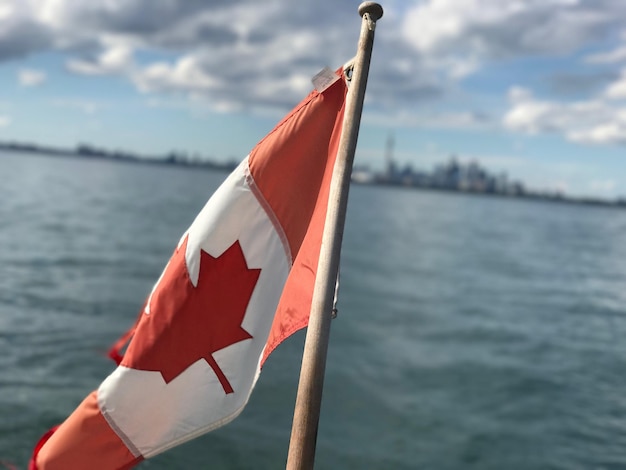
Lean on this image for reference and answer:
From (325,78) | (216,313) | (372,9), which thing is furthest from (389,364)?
(372,9)

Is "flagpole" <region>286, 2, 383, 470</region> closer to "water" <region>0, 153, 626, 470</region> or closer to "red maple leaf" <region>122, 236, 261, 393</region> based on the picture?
"red maple leaf" <region>122, 236, 261, 393</region>

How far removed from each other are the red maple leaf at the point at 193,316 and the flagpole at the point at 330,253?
703mm

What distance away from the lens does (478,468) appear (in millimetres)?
11234

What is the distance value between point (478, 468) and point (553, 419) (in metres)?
3.93

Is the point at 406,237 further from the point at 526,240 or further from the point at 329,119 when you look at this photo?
the point at 329,119

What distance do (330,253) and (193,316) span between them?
109 cm

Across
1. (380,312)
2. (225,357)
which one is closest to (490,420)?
(380,312)

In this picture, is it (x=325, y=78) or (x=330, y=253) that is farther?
(x=325, y=78)

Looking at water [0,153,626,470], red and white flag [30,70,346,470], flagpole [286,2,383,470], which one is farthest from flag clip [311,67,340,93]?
water [0,153,626,470]

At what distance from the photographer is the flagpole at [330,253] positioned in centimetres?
334

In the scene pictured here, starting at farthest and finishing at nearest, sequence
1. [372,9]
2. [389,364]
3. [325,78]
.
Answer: [389,364] < [325,78] < [372,9]

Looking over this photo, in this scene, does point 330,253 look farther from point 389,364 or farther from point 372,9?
point 389,364

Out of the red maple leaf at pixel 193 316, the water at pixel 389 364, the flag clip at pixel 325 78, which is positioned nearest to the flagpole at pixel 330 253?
the flag clip at pixel 325 78

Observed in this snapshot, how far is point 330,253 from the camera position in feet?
10.9
